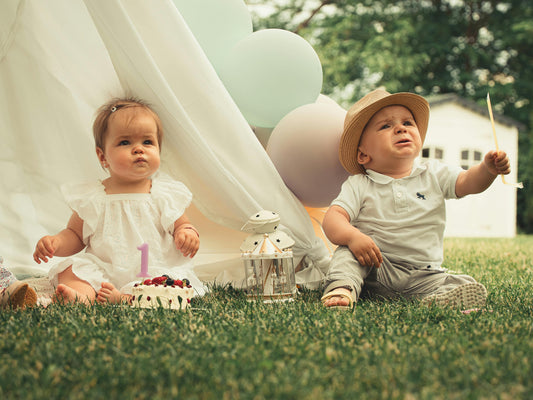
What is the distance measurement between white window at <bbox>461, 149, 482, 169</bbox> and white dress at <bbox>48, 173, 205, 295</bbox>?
11.5 m

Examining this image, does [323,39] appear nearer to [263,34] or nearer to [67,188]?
[263,34]

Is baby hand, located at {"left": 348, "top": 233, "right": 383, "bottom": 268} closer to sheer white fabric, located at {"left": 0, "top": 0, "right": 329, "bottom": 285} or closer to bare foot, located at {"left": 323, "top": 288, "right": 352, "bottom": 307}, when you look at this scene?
bare foot, located at {"left": 323, "top": 288, "right": 352, "bottom": 307}

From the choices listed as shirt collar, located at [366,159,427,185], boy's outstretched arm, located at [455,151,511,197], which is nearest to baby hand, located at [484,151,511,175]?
boy's outstretched arm, located at [455,151,511,197]

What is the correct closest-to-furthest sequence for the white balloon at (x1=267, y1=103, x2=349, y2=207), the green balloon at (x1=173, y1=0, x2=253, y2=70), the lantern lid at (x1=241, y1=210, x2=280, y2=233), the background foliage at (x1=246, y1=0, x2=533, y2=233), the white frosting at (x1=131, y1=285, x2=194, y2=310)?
the white frosting at (x1=131, y1=285, x2=194, y2=310)
the lantern lid at (x1=241, y1=210, x2=280, y2=233)
the white balloon at (x1=267, y1=103, x2=349, y2=207)
the green balloon at (x1=173, y1=0, x2=253, y2=70)
the background foliage at (x1=246, y1=0, x2=533, y2=233)

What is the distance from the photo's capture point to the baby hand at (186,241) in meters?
2.15

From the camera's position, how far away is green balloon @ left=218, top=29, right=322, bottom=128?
2730mm

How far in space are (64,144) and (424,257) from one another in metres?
1.86

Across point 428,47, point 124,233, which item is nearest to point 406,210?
point 124,233

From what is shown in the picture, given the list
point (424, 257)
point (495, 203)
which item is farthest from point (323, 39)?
point (424, 257)

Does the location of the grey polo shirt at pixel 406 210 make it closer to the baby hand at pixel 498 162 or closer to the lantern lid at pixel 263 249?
the baby hand at pixel 498 162

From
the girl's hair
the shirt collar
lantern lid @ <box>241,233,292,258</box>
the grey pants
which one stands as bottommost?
the grey pants

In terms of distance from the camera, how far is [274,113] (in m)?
2.81

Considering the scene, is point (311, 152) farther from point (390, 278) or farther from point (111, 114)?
point (111, 114)

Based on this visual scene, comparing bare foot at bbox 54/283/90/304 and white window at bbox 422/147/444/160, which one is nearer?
bare foot at bbox 54/283/90/304
